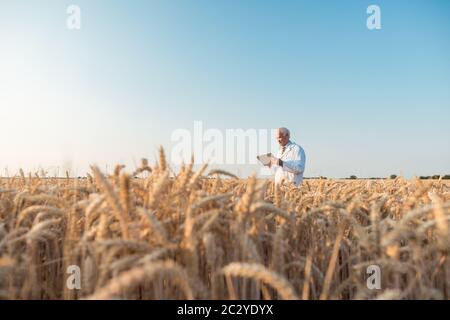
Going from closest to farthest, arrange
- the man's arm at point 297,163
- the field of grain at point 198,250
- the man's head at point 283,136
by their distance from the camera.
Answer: the field of grain at point 198,250
the man's arm at point 297,163
the man's head at point 283,136

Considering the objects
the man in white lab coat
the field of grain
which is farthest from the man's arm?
the field of grain

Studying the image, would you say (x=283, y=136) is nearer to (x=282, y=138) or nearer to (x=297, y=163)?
(x=282, y=138)

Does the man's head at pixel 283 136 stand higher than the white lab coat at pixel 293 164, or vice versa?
the man's head at pixel 283 136

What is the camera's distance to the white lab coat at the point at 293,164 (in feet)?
24.1

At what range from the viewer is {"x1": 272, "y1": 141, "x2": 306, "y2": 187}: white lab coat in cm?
735

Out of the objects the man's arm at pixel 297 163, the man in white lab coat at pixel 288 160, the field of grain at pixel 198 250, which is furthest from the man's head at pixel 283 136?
the field of grain at pixel 198 250

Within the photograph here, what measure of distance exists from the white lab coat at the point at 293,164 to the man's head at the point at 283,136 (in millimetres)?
100

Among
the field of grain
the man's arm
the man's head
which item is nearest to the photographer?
the field of grain

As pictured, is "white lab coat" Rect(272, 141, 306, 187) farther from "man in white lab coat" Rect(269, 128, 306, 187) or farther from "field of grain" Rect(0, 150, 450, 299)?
"field of grain" Rect(0, 150, 450, 299)

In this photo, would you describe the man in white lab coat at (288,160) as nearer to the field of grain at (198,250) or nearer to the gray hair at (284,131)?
the gray hair at (284,131)

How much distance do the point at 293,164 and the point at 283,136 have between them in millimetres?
832

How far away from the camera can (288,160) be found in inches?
309

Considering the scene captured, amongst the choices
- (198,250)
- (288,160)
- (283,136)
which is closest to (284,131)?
(283,136)

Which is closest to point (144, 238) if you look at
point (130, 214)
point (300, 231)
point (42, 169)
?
point (130, 214)
